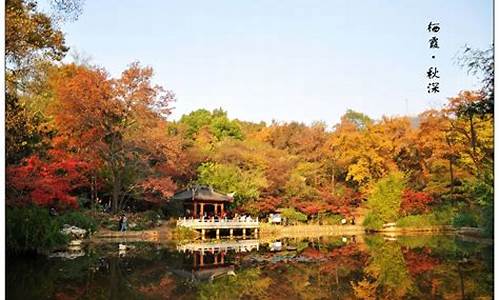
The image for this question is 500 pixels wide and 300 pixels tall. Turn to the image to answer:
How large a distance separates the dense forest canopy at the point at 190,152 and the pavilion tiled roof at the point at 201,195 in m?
0.27

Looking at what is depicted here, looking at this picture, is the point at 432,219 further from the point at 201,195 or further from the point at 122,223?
the point at 201,195

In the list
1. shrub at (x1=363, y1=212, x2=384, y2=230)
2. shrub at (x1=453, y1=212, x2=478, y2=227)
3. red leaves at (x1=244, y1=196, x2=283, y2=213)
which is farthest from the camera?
red leaves at (x1=244, y1=196, x2=283, y2=213)

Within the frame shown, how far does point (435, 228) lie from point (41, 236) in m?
6.43

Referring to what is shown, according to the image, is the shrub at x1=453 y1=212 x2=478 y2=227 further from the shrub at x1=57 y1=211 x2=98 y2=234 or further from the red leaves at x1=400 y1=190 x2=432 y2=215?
the shrub at x1=57 y1=211 x2=98 y2=234

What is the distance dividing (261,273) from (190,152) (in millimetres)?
7274

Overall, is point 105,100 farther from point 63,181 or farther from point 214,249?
point 214,249

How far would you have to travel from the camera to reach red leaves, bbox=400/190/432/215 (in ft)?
28.9

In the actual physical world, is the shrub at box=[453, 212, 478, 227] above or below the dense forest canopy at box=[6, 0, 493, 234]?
below

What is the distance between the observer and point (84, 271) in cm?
636

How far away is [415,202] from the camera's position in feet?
30.1

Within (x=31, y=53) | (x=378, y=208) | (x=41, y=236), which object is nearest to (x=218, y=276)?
(x=41, y=236)

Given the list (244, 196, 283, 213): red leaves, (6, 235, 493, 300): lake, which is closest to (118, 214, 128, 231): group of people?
(6, 235, 493, 300): lake

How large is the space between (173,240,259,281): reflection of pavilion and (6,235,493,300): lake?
0.02 metres

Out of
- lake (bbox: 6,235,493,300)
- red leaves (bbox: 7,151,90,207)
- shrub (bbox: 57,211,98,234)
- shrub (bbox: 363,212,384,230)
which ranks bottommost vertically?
lake (bbox: 6,235,493,300)
